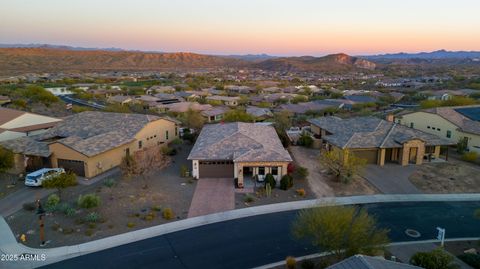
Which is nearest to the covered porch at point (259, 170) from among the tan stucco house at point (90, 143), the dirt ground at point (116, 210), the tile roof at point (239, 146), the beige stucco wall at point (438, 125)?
the tile roof at point (239, 146)

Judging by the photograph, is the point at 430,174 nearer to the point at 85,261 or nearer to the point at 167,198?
the point at 167,198

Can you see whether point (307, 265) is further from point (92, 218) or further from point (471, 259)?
point (92, 218)

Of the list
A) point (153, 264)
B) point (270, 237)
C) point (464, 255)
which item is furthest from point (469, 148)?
point (153, 264)

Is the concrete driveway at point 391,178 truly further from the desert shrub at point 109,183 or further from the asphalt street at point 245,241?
the desert shrub at point 109,183

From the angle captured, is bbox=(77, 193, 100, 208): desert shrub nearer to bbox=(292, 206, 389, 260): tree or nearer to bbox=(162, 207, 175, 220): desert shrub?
bbox=(162, 207, 175, 220): desert shrub

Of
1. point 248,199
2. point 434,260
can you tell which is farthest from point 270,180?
point 434,260

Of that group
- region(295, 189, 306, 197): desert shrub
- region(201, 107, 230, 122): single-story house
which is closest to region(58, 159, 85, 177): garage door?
region(295, 189, 306, 197): desert shrub

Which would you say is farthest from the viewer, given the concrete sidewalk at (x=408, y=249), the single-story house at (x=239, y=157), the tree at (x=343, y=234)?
the single-story house at (x=239, y=157)
